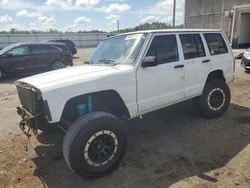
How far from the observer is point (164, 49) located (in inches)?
177

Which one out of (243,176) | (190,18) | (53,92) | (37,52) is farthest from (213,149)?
(190,18)

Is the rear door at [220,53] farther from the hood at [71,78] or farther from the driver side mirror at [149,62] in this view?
the hood at [71,78]

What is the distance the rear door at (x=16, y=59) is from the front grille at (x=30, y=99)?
8781mm

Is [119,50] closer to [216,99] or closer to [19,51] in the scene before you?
[216,99]

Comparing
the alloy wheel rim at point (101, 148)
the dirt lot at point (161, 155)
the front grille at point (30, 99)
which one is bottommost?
the dirt lot at point (161, 155)

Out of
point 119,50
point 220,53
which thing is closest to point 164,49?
point 119,50

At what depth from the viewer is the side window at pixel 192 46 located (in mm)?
4835

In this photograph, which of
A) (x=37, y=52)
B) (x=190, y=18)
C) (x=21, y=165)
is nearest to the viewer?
(x=21, y=165)

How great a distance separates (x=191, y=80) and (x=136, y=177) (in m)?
2.33

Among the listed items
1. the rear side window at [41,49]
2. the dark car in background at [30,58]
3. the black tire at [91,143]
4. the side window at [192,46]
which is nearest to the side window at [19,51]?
the dark car in background at [30,58]

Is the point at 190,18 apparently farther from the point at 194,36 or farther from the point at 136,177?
the point at 136,177

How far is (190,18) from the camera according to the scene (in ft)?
91.0

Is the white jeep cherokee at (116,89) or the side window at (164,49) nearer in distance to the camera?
the white jeep cherokee at (116,89)

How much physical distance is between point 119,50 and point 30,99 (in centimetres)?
172
